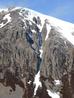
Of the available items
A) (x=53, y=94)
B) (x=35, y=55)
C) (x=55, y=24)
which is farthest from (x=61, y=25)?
(x=53, y=94)

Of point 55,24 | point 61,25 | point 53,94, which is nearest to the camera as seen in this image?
point 53,94

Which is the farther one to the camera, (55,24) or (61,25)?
(61,25)

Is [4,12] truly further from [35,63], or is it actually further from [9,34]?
[35,63]

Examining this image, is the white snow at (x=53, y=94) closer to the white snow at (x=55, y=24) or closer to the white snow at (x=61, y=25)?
the white snow at (x=61, y=25)

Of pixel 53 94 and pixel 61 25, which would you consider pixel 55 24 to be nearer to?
pixel 61 25

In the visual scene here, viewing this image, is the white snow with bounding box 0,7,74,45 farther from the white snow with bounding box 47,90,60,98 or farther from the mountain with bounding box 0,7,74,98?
the white snow with bounding box 47,90,60,98

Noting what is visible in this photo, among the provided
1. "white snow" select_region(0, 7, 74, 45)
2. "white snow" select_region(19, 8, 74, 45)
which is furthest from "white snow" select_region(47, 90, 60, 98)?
"white snow" select_region(0, 7, 74, 45)

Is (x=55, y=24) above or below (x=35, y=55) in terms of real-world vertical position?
above

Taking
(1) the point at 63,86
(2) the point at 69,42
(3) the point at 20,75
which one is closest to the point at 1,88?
(3) the point at 20,75
